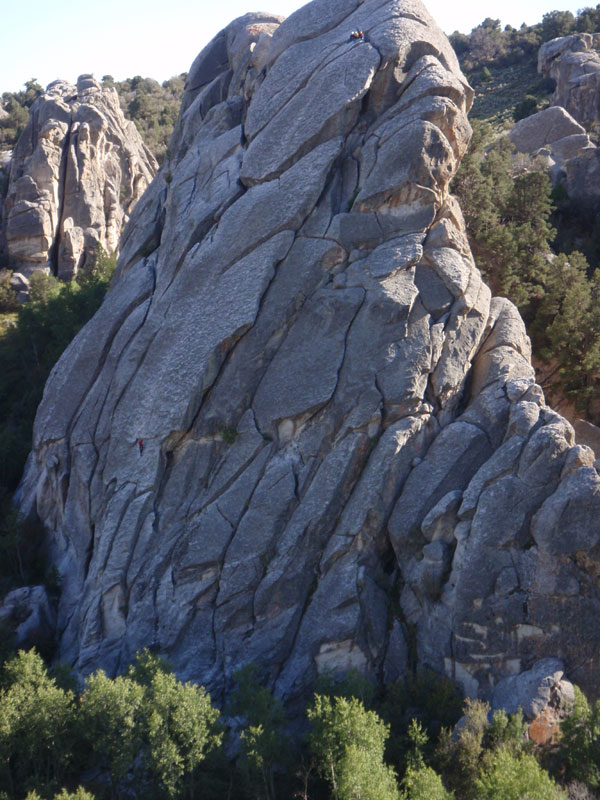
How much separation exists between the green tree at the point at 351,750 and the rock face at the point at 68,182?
42.4 meters

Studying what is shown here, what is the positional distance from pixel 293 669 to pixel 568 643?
7.39m

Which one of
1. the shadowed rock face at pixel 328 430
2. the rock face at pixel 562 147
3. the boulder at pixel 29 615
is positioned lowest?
the boulder at pixel 29 615

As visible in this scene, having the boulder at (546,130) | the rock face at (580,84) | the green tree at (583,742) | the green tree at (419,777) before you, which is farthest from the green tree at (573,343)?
the rock face at (580,84)

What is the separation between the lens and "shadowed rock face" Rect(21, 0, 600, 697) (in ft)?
61.3

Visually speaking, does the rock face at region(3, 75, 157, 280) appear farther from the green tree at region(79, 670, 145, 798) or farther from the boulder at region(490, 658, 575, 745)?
the boulder at region(490, 658, 575, 745)

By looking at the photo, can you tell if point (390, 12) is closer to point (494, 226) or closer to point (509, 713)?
point (494, 226)

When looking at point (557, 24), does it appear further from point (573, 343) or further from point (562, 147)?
point (573, 343)

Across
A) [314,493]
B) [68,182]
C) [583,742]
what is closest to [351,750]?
[583,742]

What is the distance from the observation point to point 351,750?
1548cm

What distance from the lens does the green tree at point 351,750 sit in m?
15.4

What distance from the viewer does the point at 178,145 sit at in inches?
1232

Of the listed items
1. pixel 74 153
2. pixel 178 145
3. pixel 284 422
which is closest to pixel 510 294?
pixel 284 422

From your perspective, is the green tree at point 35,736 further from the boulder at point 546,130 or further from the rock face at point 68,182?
the boulder at point 546,130

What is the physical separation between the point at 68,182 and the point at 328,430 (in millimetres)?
41593
